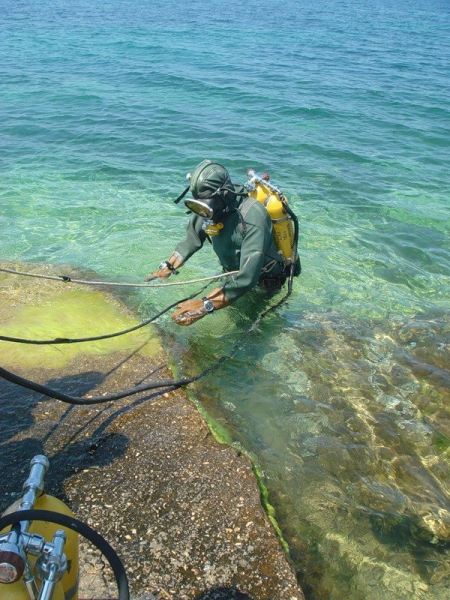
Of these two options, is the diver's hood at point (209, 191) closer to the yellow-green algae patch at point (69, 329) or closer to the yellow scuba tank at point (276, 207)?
the yellow scuba tank at point (276, 207)

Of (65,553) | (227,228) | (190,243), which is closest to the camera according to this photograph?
(65,553)

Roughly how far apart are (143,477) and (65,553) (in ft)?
5.52

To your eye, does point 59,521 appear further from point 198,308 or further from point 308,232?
point 308,232

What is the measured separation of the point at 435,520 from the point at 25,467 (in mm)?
2941

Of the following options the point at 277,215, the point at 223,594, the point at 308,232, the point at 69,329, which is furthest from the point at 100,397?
the point at 308,232

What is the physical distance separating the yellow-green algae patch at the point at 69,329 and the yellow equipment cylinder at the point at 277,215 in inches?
67.9

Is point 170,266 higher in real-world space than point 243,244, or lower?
lower

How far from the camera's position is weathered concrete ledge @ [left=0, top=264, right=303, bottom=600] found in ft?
10.3

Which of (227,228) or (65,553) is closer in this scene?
(65,553)

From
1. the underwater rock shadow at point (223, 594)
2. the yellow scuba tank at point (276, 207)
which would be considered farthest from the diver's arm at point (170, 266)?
the underwater rock shadow at point (223, 594)

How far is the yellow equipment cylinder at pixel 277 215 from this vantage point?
5672 mm

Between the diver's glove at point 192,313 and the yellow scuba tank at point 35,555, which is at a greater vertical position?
the yellow scuba tank at point 35,555

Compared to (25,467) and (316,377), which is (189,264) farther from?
(25,467)

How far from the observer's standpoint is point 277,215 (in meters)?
5.73
